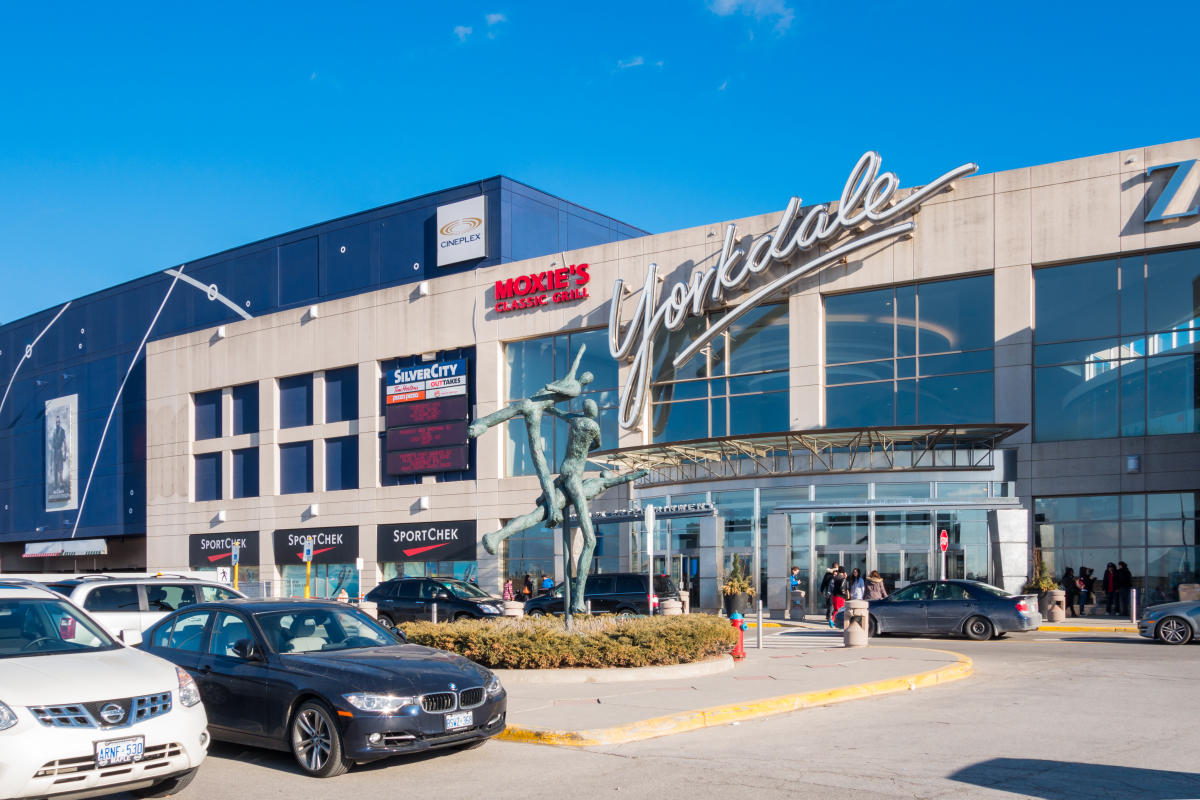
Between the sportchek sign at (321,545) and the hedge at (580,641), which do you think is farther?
the sportchek sign at (321,545)

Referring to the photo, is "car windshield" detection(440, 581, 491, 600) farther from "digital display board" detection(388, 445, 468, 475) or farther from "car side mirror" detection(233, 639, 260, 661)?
"car side mirror" detection(233, 639, 260, 661)

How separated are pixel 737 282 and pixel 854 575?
38.3 feet

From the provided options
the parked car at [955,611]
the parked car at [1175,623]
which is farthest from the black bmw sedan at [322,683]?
the parked car at [1175,623]

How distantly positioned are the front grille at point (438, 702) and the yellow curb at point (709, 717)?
154cm

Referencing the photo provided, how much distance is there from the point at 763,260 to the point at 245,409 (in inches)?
1121

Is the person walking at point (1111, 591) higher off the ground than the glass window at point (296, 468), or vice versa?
the glass window at point (296, 468)

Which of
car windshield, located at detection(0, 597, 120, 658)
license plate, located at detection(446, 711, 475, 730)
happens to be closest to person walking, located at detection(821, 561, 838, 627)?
license plate, located at detection(446, 711, 475, 730)

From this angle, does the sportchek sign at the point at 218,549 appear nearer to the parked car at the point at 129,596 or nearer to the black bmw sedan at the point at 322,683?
the parked car at the point at 129,596

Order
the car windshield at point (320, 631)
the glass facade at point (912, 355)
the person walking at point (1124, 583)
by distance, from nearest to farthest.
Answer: the car windshield at point (320, 631)
the person walking at point (1124, 583)
the glass facade at point (912, 355)

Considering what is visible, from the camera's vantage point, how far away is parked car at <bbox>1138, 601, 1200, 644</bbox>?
2303 centimetres

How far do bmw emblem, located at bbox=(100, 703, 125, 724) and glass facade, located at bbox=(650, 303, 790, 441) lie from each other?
3210 cm

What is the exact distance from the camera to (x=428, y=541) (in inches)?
1857

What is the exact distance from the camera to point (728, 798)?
8.60 m

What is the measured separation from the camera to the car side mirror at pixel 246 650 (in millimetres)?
10461
